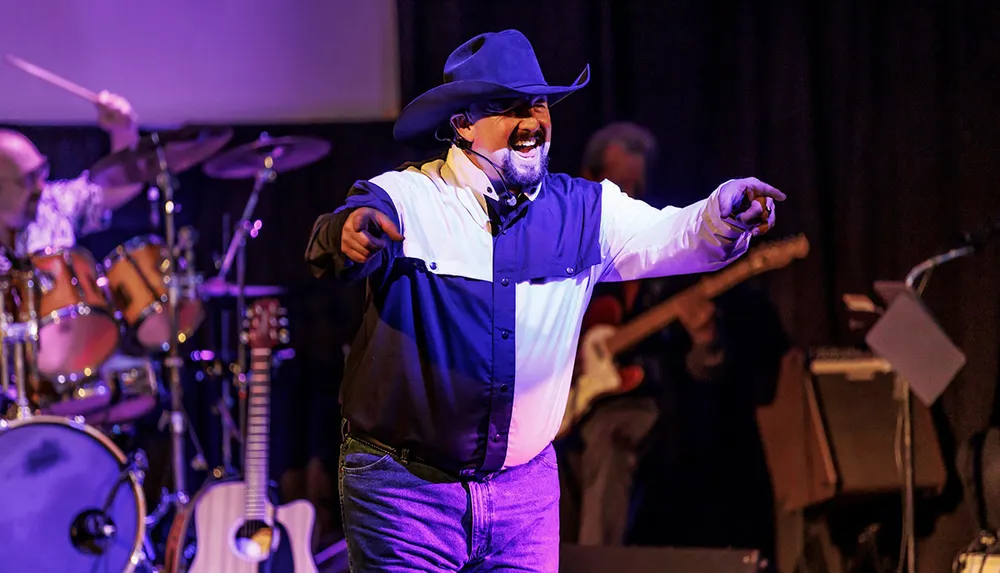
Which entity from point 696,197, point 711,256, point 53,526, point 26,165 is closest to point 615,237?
point 711,256

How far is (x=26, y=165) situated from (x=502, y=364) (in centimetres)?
365

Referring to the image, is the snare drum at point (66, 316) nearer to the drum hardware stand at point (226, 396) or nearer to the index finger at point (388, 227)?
the drum hardware stand at point (226, 396)

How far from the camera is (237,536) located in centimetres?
459

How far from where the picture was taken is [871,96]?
175 inches

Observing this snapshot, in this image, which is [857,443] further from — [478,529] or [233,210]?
[233,210]

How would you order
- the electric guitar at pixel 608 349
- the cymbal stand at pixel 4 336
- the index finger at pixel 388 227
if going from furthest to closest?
the cymbal stand at pixel 4 336 < the electric guitar at pixel 608 349 < the index finger at pixel 388 227

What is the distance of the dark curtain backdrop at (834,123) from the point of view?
4.30 meters

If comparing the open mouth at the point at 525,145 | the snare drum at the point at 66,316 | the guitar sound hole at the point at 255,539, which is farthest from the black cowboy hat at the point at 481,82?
the snare drum at the point at 66,316

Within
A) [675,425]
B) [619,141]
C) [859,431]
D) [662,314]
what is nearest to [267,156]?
[619,141]

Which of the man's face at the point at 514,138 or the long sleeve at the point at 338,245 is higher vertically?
the man's face at the point at 514,138

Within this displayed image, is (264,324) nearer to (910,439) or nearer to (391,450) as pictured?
(391,450)

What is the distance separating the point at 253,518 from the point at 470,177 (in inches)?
102

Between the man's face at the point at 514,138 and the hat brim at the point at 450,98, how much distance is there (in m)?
0.05

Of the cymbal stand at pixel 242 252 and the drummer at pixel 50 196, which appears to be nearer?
the cymbal stand at pixel 242 252
